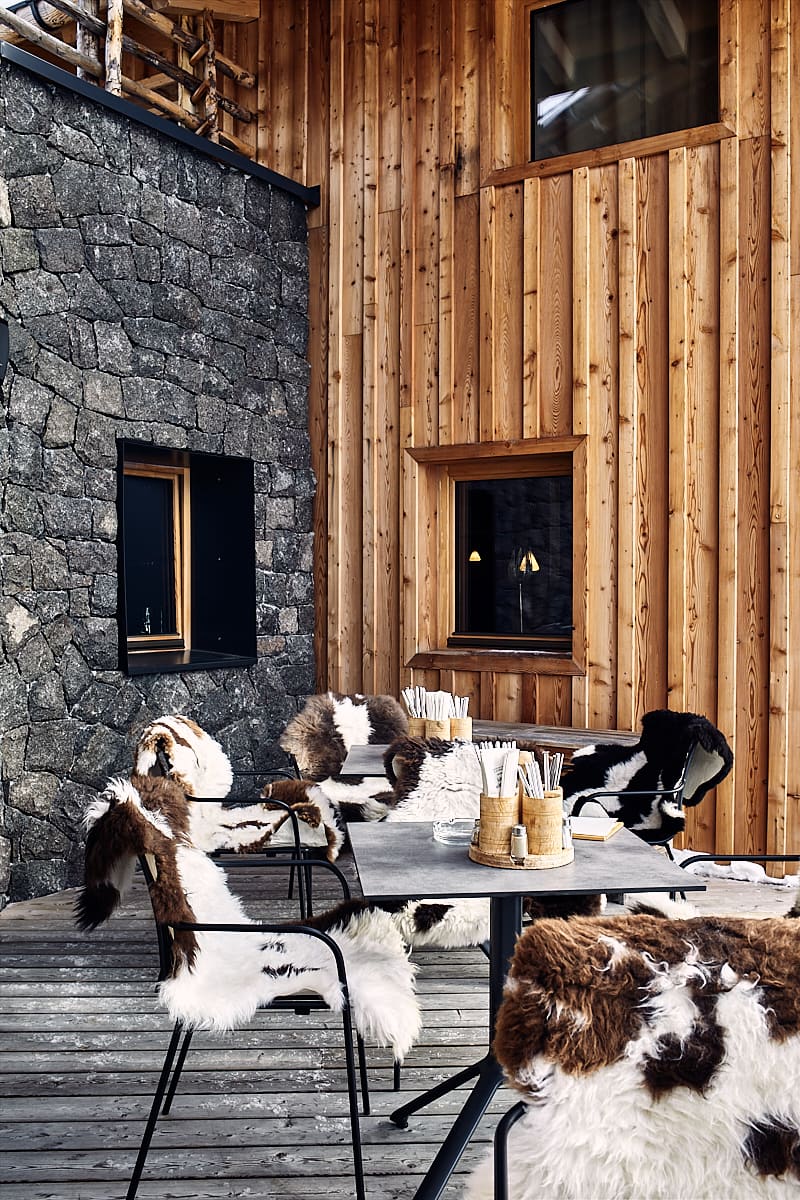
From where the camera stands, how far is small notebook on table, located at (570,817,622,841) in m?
2.37

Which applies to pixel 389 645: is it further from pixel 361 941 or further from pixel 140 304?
pixel 361 941

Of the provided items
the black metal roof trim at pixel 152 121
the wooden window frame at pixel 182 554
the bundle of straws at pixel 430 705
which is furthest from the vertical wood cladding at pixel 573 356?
the bundle of straws at pixel 430 705

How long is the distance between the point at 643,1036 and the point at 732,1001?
0.11 meters

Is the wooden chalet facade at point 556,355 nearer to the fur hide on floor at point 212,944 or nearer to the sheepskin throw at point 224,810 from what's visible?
the sheepskin throw at point 224,810

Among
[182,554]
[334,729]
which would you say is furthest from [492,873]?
[182,554]

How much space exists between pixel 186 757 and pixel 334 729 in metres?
0.99

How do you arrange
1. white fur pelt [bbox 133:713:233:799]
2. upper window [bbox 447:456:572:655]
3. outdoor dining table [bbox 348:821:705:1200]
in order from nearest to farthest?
outdoor dining table [bbox 348:821:705:1200]
white fur pelt [bbox 133:713:233:799]
upper window [bbox 447:456:572:655]

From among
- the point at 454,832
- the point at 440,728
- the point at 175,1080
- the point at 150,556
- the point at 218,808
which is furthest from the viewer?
the point at 150,556

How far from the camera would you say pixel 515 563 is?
5441mm

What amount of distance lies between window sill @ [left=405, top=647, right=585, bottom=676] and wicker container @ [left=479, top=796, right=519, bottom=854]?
2.99m

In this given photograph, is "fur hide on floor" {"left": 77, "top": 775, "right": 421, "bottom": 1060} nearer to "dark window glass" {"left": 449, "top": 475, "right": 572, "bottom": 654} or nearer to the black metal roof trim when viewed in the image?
"dark window glass" {"left": 449, "top": 475, "right": 572, "bottom": 654}

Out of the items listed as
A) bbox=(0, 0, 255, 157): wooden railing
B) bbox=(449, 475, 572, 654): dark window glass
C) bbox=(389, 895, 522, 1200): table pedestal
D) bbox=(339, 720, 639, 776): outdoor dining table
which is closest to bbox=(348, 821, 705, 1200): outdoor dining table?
bbox=(389, 895, 522, 1200): table pedestal

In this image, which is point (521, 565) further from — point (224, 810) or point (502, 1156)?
point (502, 1156)

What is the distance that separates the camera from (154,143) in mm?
4926
